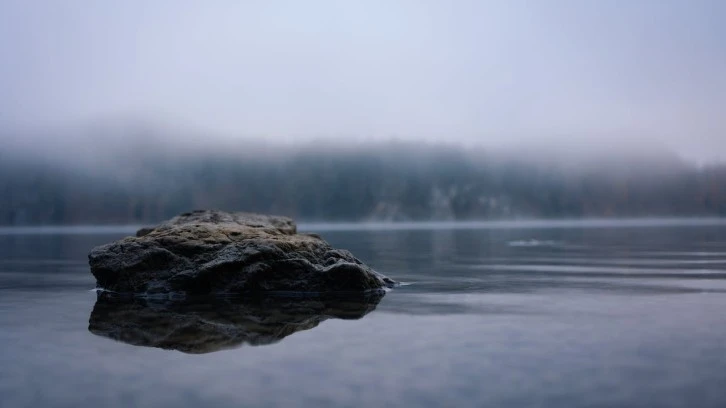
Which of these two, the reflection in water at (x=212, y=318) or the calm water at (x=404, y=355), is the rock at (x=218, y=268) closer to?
the reflection in water at (x=212, y=318)

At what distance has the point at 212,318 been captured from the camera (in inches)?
490

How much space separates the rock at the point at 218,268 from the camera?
55.8 feet

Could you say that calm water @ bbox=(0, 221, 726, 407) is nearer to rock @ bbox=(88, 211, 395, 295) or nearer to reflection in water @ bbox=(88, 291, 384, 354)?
reflection in water @ bbox=(88, 291, 384, 354)

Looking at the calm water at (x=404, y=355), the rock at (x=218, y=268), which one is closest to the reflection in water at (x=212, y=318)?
the calm water at (x=404, y=355)

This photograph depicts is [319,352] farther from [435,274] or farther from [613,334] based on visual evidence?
[435,274]

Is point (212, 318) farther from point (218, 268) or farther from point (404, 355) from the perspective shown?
point (404, 355)

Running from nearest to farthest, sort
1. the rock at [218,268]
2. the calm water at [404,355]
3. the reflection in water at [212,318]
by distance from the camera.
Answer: the calm water at [404,355] → the reflection in water at [212,318] → the rock at [218,268]

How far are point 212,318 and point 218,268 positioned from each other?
4.76m

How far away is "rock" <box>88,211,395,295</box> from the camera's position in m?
17.0

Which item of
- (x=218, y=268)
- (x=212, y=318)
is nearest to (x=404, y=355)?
(x=212, y=318)

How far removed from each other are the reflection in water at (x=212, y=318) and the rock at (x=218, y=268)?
0.95 metres

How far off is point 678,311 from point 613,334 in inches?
129

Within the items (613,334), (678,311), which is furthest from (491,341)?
(678,311)

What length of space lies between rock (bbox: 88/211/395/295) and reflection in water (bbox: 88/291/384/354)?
95cm
